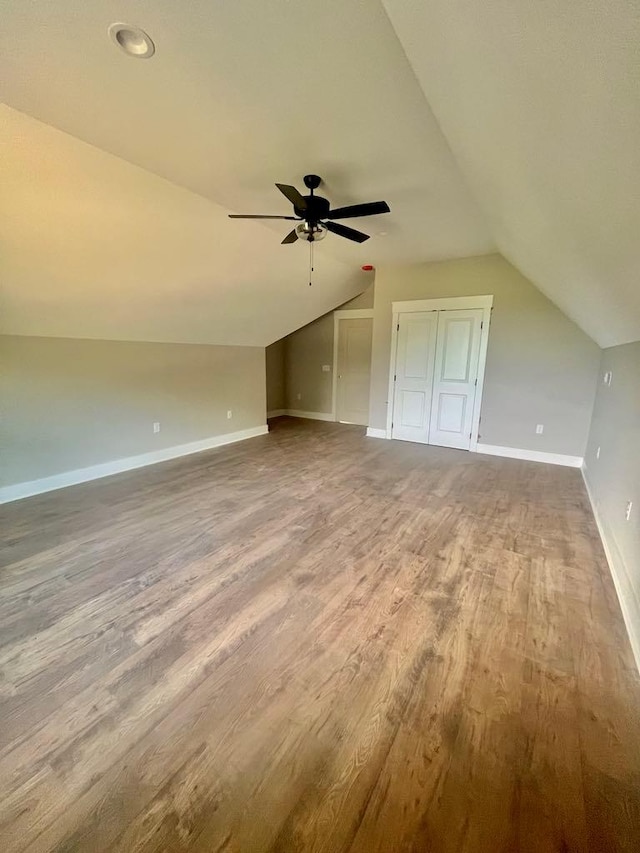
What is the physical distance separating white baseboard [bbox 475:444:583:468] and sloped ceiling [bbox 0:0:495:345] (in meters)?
2.52

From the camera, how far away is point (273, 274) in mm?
4336

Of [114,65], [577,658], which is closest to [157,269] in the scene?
[114,65]

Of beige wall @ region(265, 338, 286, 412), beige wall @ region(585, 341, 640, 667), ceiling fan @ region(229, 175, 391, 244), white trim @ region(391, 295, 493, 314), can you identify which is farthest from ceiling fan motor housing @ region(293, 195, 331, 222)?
beige wall @ region(265, 338, 286, 412)

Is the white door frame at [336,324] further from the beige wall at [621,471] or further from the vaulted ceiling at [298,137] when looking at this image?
the beige wall at [621,471]

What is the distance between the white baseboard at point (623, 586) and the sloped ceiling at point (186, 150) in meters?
2.70

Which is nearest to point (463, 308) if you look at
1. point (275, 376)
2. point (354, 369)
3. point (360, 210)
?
point (354, 369)

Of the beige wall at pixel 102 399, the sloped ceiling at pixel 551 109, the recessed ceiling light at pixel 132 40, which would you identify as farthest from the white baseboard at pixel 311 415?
the recessed ceiling light at pixel 132 40

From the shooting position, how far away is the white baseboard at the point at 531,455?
4.43m

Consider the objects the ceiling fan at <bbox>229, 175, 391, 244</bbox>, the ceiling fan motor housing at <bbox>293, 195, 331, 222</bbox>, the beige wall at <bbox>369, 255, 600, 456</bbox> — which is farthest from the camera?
the beige wall at <bbox>369, 255, 600, 456</bbox>

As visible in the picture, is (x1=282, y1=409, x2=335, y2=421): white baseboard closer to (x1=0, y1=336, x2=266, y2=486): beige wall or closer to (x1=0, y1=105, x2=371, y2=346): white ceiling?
(x1=0, y1=336, x2=266, y2=486): beige wall

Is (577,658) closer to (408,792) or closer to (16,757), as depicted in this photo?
(408,792)

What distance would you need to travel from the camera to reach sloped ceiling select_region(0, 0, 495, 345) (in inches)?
58.3

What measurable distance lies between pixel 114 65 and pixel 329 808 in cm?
299

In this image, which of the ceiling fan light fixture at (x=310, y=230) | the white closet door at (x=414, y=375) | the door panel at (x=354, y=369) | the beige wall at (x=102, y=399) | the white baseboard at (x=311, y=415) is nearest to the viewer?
the ceiling fan light fixture at (x=310, y=230)
